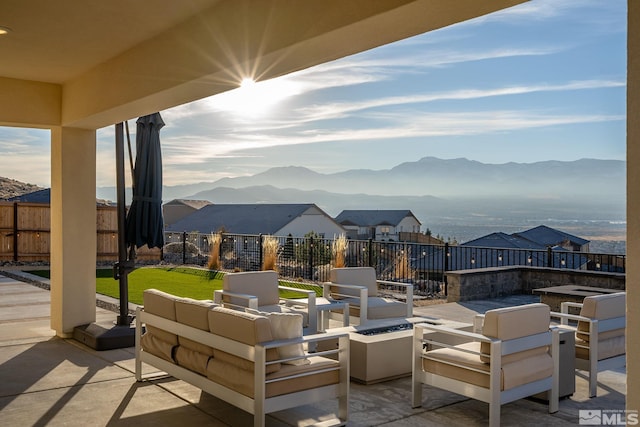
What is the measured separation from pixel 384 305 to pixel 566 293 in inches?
88.5

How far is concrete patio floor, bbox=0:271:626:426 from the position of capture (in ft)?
14.2

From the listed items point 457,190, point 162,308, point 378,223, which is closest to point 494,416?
point 162,308

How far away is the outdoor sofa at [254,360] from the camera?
385 cm

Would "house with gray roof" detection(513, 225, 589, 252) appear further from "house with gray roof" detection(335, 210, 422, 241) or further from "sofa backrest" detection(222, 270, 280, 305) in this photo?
"sofa backrest" detection(222, 270, 280, 305)

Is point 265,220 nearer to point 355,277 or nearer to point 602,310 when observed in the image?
point 355,277

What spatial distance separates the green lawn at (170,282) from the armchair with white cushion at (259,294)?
10.0ft

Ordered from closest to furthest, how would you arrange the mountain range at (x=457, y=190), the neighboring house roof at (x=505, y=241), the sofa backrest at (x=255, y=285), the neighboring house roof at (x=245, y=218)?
the sofa backrest at (x=255, y=285) → the neighboring house roof at (x=505, y=241) → the neighboring house roof at (x=245, y=218) → the mountain range at (x=457, y=190)

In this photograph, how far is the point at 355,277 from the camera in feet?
24.0

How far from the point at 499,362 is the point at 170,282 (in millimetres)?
8561

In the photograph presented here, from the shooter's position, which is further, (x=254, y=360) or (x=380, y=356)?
(x=380, y=356)

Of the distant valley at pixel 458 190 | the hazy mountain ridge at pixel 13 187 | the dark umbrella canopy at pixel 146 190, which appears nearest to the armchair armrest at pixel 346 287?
the dark umbrella canopy at pixel 146 190

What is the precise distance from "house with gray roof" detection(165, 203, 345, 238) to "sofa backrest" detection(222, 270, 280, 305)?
2379 centimetres

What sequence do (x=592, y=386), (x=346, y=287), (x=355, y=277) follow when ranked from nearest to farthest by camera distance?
(x=592, y=386), (x=346, y=287), (x=355, y=277)

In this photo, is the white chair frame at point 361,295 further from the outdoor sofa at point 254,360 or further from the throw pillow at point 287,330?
the throw pillow at point 287,330
